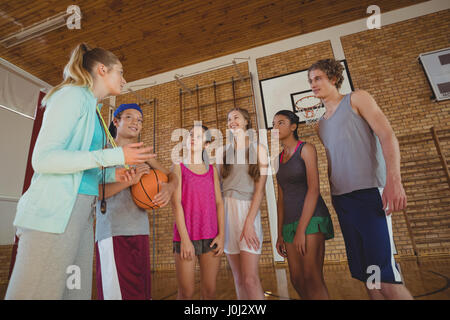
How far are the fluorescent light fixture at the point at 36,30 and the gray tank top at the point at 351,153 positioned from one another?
16.1ft

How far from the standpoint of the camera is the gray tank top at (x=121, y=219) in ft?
4.72

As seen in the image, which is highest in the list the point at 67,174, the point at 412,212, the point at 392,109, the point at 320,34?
the point at 320,34

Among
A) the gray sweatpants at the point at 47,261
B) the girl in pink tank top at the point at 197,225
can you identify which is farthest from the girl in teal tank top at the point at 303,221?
the gray sweatpants at the point at 47,261

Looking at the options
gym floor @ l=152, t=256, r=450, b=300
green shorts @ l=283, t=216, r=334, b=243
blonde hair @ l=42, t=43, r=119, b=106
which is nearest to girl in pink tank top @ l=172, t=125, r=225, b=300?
green shorts @ l=283, t=216, r=334, b=243

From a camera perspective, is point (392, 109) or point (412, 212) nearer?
point (412, 212)

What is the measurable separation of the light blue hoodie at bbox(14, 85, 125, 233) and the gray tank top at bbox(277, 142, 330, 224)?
46.5 inches

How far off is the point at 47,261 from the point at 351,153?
1.60 meters

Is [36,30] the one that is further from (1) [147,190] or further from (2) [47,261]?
(2) [47,261]

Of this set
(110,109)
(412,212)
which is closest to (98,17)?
(110,109)

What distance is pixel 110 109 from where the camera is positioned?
6.11 metres

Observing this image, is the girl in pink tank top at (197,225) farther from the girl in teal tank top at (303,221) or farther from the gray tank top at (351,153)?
the gray tank top at (351,153)
